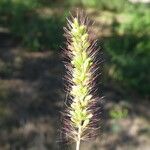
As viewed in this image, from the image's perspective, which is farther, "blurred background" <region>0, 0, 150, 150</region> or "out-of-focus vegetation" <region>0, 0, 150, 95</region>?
"out-of-focus vegetation" <region>0, 0, 150, 95</region>

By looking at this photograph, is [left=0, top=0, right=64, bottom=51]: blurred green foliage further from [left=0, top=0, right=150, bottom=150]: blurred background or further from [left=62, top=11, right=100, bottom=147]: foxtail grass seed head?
[left=62, top=11, right=100, bottom=147]: foxtail grass seed head

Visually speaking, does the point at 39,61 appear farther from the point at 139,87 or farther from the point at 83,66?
the point at 83,66

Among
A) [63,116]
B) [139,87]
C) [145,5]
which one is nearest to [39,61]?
[139,87]

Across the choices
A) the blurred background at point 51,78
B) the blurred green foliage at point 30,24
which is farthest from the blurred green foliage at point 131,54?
the blurred green foliage at point 30,24

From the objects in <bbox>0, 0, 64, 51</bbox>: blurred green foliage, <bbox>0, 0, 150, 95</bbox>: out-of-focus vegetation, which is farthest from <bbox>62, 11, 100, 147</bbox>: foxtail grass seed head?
<bbox>0, 0, 64, 51</bbox>: blurred green foliage

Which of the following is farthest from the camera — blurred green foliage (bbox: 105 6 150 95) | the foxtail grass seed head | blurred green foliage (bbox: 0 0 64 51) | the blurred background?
blurred green foliage (bbox: 0 0 64 51)

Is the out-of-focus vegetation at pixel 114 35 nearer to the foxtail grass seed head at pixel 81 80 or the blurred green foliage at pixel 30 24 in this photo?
the blurred green foliage at pixel 30 24

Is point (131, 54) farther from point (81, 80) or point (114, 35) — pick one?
point (81, 80)
